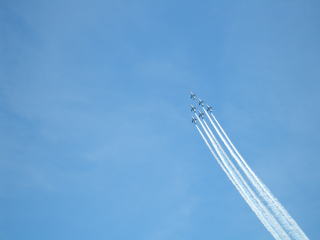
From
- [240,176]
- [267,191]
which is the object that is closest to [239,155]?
[240,176]

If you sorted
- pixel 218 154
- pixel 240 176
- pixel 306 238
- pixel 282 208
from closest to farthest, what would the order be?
pixel 306 238, pixel 282 208, pixel 240 176, pixel 218 154

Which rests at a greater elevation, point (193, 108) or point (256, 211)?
point (193, 108)

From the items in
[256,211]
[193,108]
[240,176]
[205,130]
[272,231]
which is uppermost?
[193,108]

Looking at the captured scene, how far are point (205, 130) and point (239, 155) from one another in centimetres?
1560

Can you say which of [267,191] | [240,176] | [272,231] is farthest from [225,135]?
[272,231]

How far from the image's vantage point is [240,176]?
87875 millimetres

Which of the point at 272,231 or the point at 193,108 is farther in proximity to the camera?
the point at 193,108

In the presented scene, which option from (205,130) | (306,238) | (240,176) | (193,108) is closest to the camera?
(306,238)

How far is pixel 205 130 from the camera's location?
10262cm

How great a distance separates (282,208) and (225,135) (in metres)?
26.0

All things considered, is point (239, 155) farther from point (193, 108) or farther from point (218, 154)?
point (193, 108)

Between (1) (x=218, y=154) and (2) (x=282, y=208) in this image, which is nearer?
(2) (x=282, y=208)

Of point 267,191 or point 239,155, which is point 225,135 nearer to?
point 239,155

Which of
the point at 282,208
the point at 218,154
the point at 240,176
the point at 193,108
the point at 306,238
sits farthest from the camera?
the point at 193,108
